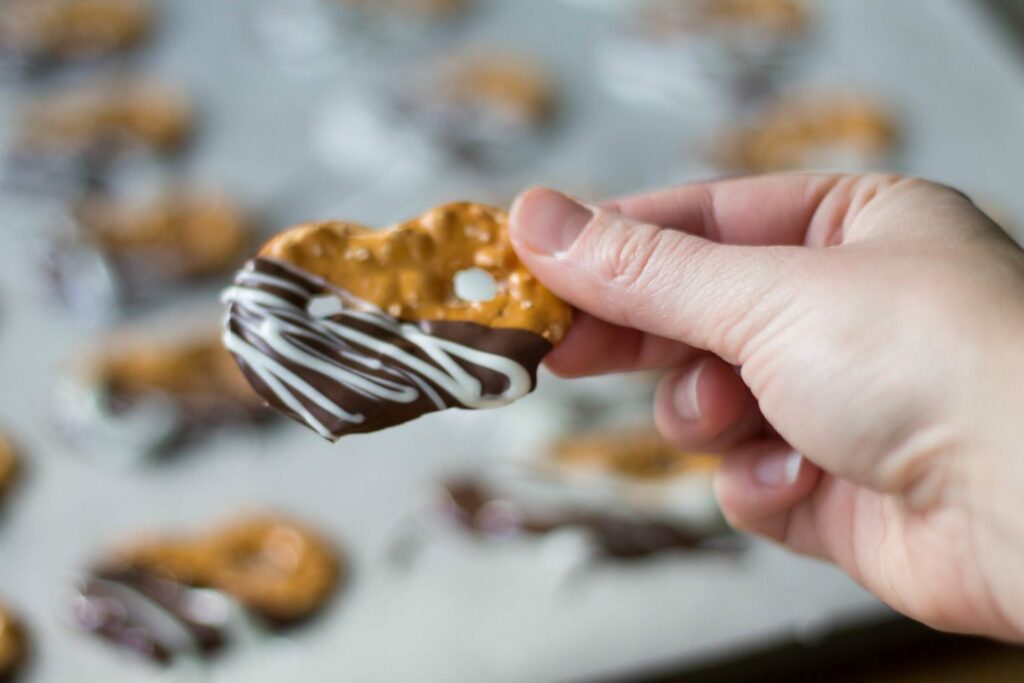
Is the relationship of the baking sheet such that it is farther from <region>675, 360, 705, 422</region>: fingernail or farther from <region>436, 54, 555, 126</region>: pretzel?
<region>675, 360, 705, 422</region>: fingernail

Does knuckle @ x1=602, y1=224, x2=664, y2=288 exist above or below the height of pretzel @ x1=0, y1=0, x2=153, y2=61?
above

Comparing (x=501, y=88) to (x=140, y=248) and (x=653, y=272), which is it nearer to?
(x=140, y=248)

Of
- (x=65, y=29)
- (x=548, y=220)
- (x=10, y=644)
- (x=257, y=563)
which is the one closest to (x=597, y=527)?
(x=257, y=563)

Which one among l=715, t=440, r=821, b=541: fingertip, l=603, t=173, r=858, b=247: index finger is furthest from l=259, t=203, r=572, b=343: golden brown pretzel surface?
l=715, t=440, r=821, b=541: fingertip

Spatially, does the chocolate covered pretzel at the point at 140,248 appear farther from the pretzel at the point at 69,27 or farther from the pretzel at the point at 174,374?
the pretzel at the point at 69,27

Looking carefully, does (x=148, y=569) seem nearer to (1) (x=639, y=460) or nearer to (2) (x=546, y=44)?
(1) (x=639, y=460)

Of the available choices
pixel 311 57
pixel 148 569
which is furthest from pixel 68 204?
pixel 148 569
